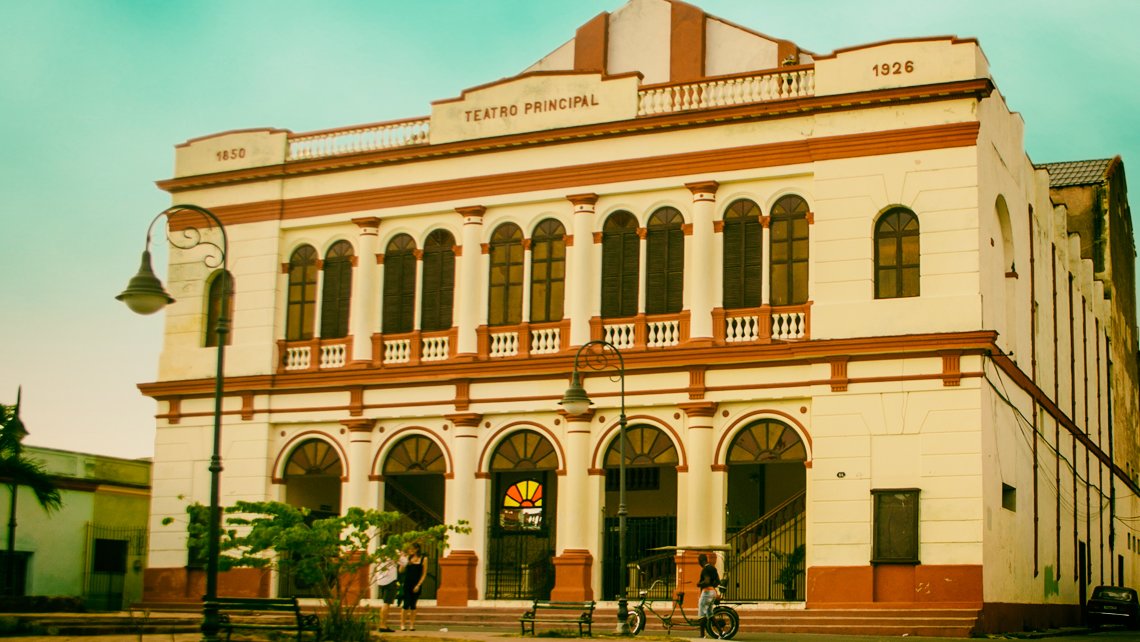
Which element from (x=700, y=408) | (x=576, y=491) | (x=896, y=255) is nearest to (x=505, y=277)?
(x=576, y=491)

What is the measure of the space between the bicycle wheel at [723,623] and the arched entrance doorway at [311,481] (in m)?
13.3

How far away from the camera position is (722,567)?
1382 inches

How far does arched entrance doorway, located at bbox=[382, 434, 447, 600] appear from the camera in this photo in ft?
128

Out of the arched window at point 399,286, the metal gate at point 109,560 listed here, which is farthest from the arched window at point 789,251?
the metal gate at point 109,560

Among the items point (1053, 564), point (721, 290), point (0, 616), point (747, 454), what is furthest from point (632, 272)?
point (0, 616)

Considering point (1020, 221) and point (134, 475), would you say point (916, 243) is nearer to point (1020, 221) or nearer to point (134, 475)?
point (1020, 221)

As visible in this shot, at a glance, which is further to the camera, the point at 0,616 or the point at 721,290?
the point at 721,290

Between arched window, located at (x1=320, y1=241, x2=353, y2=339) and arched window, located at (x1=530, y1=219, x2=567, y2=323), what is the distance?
519 centimetres

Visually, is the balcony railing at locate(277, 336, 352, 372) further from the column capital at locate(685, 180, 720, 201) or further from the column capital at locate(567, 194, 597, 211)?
the column capital at locate(685, 180, 720, 201)

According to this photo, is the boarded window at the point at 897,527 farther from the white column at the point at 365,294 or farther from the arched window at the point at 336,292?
the arched window at the point at 336,292

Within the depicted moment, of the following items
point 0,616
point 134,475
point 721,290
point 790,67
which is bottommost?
point 0,616

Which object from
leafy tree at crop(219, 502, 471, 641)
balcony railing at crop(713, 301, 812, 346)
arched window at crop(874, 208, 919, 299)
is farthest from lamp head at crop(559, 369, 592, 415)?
arched window at crop(874, 208, 919, 299)

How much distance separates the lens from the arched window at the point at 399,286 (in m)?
40.3

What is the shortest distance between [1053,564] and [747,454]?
10.1 m
